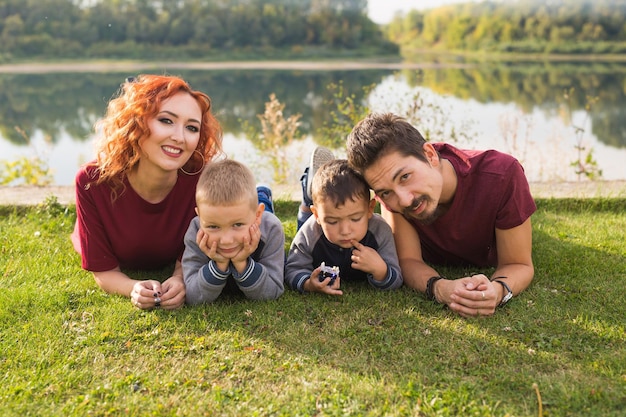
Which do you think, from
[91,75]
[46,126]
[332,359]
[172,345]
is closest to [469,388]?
[332,359]

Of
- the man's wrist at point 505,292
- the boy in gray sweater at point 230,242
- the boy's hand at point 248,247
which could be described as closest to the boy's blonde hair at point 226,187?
the boy in gray sweater at point 230,242

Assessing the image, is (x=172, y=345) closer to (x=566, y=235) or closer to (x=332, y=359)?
(x=332, y=359)

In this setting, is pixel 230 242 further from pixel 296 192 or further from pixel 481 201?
pixel 296 192

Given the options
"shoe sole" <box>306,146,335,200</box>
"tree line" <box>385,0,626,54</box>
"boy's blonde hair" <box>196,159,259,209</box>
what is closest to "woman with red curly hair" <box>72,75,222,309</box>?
"boy's blonde hair" <box>196,159,259,209</box>

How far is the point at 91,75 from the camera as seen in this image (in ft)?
Answer: 88.0

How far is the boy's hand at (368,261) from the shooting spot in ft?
12.5

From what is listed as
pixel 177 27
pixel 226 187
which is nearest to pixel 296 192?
pixel 226 187

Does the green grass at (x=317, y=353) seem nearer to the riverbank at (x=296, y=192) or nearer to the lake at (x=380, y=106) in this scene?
the riverbank at (x=296, y=192)

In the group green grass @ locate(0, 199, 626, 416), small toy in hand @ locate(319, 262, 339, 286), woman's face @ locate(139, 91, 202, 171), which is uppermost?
woman's face @ locate(139, 91, 202, 171)

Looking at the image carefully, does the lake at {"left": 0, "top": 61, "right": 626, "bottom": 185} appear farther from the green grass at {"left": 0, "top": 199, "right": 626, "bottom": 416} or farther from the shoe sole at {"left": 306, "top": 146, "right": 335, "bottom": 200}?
the green grass at {"left": 0, "top": 199, "right": 626, "bottom": 416}

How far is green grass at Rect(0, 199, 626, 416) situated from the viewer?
9.31 feet

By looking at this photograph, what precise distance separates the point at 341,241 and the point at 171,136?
1.26m

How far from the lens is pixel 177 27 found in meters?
29.5

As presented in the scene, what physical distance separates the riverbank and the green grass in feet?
5.75
